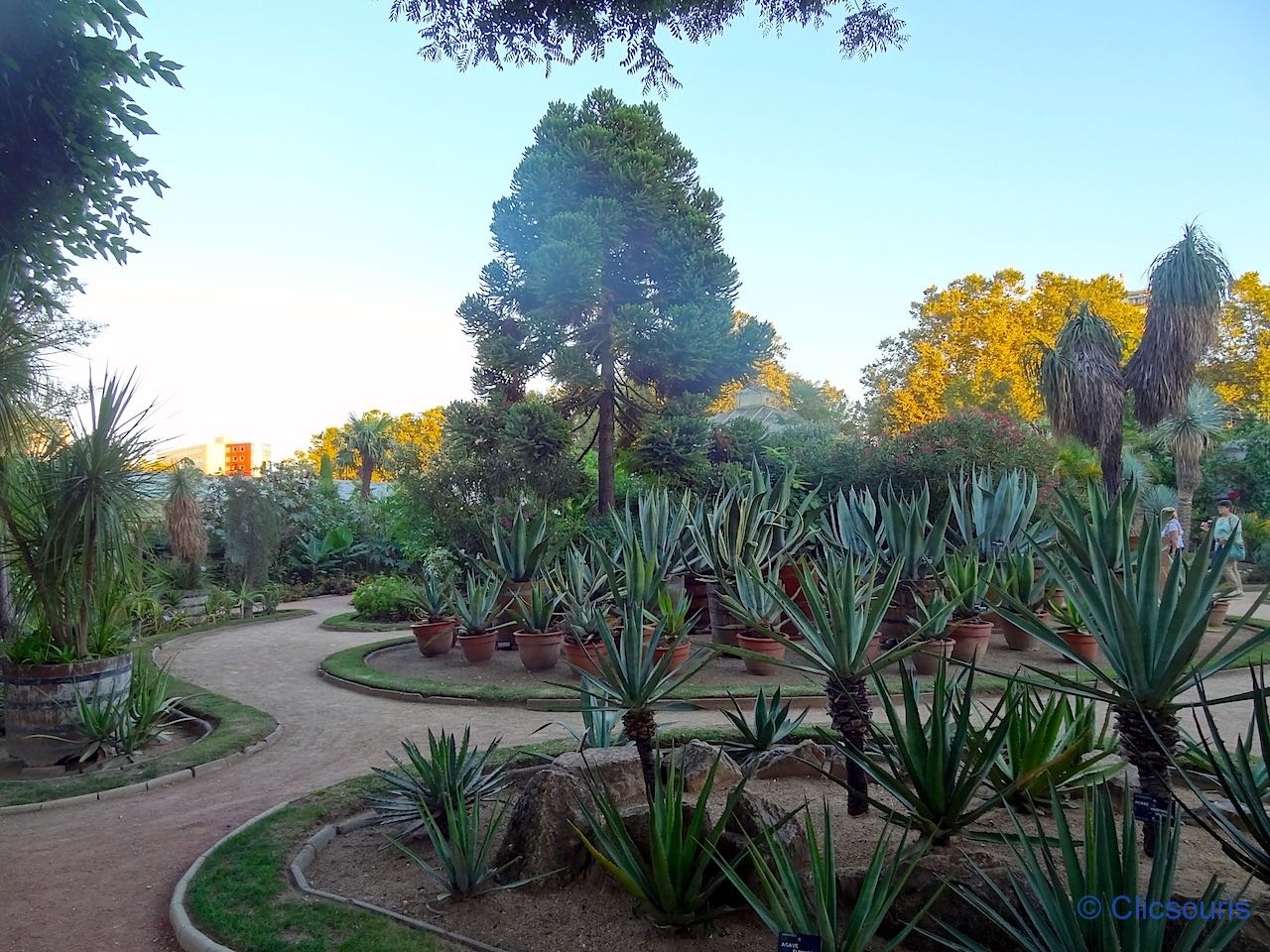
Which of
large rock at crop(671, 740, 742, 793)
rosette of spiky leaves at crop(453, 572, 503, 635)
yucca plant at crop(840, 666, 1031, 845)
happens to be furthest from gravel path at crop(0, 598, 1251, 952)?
yucca plant at crop(840, 666, 1031, 845)

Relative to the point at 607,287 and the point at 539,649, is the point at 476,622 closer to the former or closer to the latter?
the point at 539,649

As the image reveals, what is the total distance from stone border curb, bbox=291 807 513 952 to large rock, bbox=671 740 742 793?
133 cm

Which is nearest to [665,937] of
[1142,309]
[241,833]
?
[241,833]

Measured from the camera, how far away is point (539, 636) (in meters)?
10.6

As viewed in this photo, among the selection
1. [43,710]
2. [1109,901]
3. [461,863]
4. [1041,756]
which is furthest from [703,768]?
[43,710]

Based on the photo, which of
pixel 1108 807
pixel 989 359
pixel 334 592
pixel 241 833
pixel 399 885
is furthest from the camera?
pixel 989 359

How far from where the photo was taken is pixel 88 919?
417cm

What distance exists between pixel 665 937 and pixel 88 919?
9.90 ft

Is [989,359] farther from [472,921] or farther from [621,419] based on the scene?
[472,921]

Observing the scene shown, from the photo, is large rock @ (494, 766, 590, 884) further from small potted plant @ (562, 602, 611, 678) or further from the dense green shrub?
the dense green shrub

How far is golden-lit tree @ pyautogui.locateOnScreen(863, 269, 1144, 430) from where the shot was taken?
113 ft

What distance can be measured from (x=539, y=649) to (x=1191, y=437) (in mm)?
19725

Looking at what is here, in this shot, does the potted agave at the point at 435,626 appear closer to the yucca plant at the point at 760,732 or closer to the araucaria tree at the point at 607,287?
the araucaria tree at the point at 607,287

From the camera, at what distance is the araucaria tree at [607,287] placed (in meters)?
16.6
